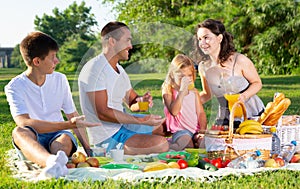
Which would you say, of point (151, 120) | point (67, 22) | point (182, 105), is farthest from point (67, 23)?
point (151, 120)

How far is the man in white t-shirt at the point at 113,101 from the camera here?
154 inches

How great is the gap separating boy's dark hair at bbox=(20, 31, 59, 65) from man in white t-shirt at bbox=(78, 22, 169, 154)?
0.97 feet

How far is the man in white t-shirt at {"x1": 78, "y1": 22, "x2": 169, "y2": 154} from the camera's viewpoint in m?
3.90

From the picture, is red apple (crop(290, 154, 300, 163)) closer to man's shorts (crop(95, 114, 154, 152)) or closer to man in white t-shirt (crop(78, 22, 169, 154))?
man in white t-shirt (crop(78, 22, 169, 154))

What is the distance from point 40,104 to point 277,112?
170cm

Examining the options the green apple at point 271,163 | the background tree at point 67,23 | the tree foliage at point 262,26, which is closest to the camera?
the green apple at point 271,163

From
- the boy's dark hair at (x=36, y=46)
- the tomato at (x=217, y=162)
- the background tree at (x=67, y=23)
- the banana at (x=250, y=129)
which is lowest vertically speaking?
the tomato at (x=217, y=162)

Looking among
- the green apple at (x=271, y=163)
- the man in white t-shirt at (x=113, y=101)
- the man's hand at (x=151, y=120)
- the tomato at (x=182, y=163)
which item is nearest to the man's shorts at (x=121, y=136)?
the man in white t-shirt at (x=113, y=101)

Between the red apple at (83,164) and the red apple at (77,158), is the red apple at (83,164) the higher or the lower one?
the lower one

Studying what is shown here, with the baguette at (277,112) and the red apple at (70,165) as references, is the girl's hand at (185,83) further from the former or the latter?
the red apple at (70,165)

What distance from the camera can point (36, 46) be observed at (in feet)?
12.7

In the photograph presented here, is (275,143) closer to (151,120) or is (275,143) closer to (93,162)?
(151,120)

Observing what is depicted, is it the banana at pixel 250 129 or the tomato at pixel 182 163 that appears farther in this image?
the banana at pixel 250 129

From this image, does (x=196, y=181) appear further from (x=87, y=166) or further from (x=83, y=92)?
(x=83, y=92)
